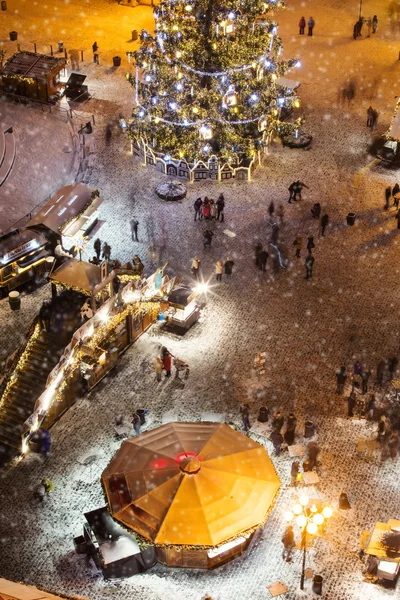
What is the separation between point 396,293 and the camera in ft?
116

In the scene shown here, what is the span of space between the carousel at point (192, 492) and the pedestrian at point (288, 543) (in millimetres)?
893

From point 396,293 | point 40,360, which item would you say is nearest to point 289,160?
point 396,293

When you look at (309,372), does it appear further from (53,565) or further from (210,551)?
(53,565)

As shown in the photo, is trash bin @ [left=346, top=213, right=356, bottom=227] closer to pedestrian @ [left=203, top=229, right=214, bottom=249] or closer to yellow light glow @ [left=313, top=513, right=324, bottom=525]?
pedestrian @ [left=203, top=229, right=214, bottom=249]

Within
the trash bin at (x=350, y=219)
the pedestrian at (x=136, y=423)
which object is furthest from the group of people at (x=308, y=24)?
the pedestrian at (x=136, y=423)

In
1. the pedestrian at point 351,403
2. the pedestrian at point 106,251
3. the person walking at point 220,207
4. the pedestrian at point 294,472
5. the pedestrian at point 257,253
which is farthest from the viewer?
the person walking at point 220,207

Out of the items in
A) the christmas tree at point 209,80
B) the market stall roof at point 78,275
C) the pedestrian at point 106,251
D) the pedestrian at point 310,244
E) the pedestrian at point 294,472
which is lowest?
the pedestrian at point 294,472

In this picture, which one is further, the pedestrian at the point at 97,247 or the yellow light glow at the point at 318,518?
the pedestrian at the point at 97,247

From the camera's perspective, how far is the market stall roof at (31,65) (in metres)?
46.2

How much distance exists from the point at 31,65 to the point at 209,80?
11061mm

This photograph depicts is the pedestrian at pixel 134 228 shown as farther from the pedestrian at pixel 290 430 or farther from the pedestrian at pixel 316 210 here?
the pedestrian at pixel 290 430

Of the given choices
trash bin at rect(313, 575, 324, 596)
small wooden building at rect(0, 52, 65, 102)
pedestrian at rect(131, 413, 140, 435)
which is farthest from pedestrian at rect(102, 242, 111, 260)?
trash bin at rect(313, 575, 324, 596)

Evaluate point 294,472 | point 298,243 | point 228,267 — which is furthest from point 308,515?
point 298,243

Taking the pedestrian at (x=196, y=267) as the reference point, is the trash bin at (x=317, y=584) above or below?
below
